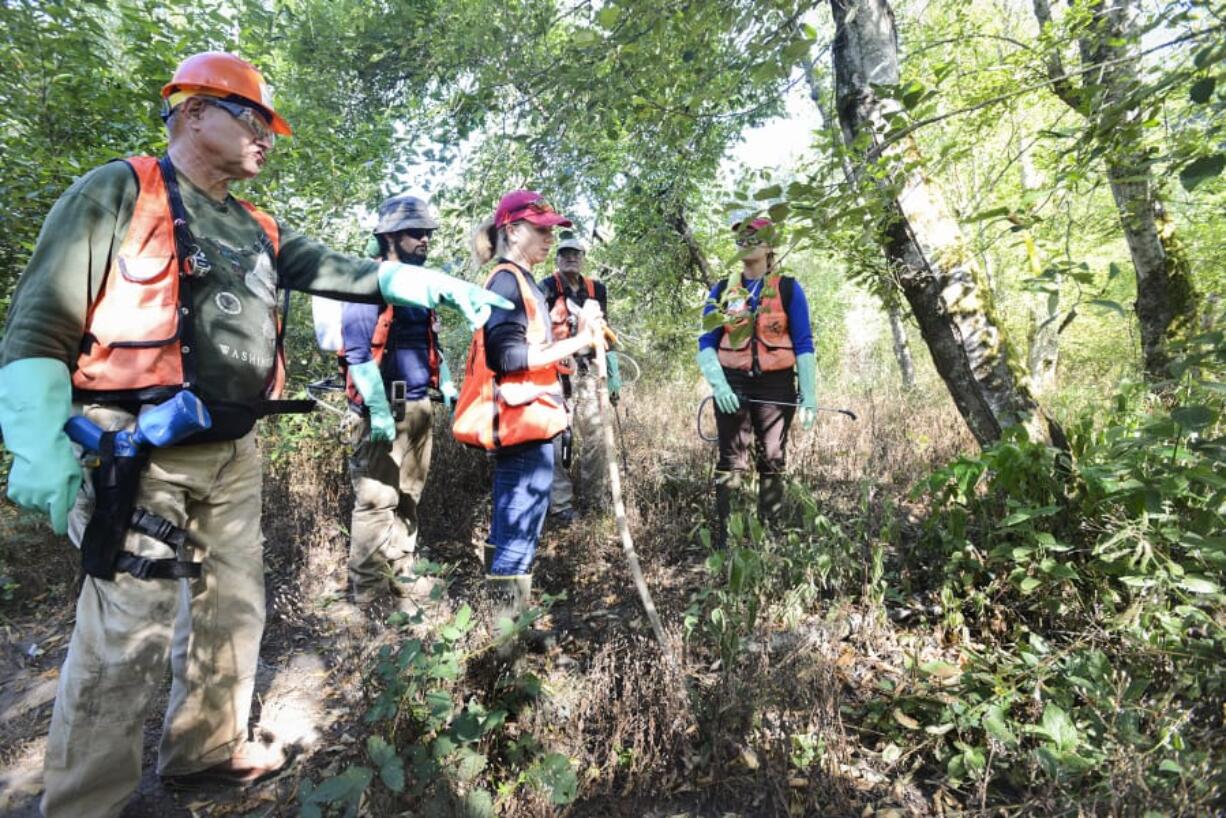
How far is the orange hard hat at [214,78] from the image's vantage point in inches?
71.9

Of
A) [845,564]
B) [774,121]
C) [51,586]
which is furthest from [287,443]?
[774,121]

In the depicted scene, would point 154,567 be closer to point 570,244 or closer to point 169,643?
point 169,643

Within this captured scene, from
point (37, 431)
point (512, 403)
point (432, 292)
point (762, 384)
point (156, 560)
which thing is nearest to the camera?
point (37, 431)

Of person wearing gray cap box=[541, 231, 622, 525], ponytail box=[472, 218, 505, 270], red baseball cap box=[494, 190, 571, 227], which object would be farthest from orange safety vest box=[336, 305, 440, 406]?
person wearing gray cap box=[541, 231, 622, 525]

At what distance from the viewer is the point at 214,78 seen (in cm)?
183

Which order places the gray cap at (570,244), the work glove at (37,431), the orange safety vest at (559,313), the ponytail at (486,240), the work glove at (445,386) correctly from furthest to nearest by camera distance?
1. the gray cap at (570,244)
2. the orange safety vest at (559,313)
3. the work glove at (445,386)
4. the ponytail at (486,240)
5. the work glove at (37,431)

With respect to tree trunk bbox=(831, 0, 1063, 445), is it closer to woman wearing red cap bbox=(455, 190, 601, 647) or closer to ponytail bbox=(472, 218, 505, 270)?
woman wearing red cap bbox=(455, 190, 601, 647)

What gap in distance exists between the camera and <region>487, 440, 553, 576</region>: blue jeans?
8.29 ft

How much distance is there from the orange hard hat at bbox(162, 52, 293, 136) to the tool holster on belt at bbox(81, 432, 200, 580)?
3.63 ft

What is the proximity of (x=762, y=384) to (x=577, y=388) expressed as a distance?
2238 millimetres

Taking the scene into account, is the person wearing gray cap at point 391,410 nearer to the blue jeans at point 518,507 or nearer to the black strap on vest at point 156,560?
the blue jeans at point 518,507

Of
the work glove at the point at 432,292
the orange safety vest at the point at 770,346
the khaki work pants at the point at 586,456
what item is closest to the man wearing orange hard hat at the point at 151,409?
the work glove at the point at 432,292

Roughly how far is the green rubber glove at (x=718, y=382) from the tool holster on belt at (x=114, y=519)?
278cm

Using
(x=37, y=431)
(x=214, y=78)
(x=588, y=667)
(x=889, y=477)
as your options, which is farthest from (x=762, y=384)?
(x=37, y=431)
